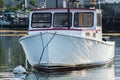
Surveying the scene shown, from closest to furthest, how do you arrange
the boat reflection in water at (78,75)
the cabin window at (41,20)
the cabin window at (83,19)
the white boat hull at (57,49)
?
the boat reflection in water at (78,75) < the white boat hull at (57,49) < the cabin window at (41,20) < the cabin window at (83,19)

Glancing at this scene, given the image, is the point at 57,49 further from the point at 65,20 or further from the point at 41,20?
the point at 41,20

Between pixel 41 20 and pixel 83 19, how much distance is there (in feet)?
5.63

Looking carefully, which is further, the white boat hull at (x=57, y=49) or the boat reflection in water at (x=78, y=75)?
the white boat hull at (x=57, y=49)

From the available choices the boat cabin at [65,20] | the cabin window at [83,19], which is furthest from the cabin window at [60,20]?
the cabin window at [83,19]

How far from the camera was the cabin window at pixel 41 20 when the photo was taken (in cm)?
2248

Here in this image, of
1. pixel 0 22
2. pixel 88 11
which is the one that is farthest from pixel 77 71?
pixel 0 22

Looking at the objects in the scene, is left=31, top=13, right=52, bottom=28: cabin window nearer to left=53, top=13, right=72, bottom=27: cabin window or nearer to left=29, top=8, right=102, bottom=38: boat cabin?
left=29, top=8, right=102, bottom=38: boat cabin

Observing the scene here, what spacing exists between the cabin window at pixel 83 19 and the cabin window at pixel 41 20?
3.59 feet

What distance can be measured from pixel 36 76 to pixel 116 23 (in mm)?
46154

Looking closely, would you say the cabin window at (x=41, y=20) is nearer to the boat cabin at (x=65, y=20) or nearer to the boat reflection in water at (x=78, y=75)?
the boat cabin at (x=65, y=20)

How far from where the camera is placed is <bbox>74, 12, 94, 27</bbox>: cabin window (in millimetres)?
22594

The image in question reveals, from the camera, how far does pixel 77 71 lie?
22.2 meters

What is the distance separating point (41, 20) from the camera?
74.5ft

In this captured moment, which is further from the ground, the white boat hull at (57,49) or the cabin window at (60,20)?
the cabin window at (60,20)
